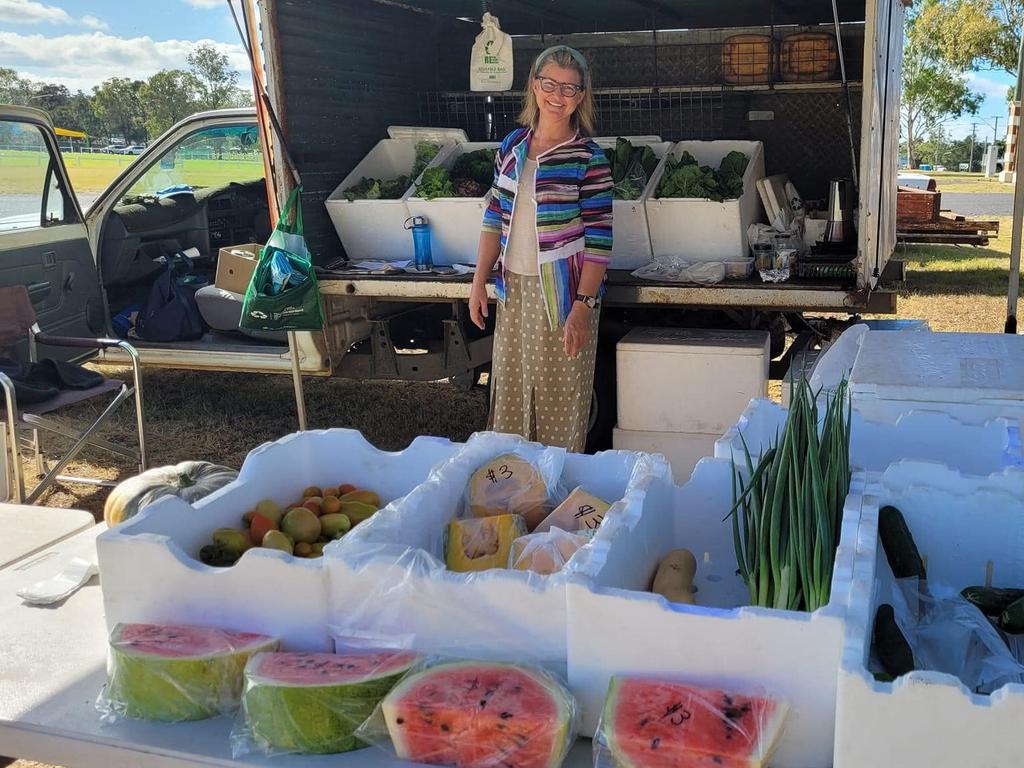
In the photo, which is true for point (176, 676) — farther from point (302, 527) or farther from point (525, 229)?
point (525, 229)

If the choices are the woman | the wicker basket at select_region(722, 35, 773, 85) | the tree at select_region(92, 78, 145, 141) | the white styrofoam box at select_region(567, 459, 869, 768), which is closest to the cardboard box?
the woman

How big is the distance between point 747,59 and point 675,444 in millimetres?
2369

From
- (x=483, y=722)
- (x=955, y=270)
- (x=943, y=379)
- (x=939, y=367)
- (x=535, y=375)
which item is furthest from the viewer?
(x=955, y=270)

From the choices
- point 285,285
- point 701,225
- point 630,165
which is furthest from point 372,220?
point 701,225

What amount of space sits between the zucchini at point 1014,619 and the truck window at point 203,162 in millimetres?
4717

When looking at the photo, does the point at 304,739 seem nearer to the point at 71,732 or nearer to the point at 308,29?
the point at 71,732

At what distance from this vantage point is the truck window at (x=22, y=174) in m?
5.14

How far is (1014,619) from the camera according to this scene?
5.21 ft

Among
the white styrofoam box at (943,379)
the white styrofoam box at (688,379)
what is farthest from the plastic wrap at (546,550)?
the white styrofoam box at (688,379)

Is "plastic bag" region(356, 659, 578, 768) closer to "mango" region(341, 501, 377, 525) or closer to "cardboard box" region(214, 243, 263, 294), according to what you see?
"mango" region(341, 501, 377, 525)

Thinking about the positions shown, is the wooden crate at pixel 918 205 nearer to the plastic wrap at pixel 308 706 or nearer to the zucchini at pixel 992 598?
the zucchini at pixel 992 598

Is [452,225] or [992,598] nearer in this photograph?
[992,598]

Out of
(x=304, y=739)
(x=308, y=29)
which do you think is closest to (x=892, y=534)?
(x=304, y=739)

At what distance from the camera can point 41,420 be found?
410 cm
